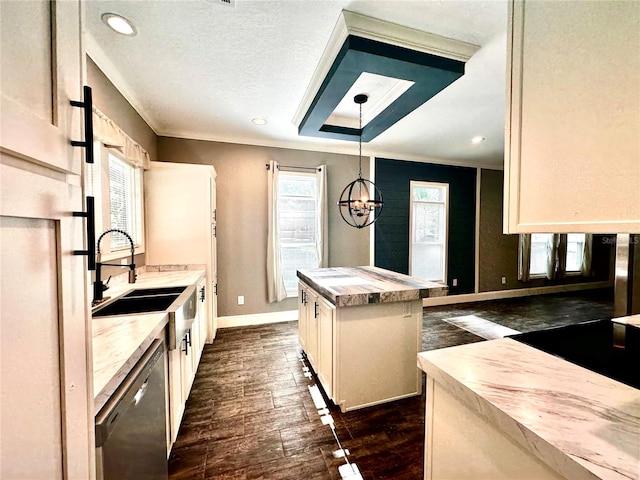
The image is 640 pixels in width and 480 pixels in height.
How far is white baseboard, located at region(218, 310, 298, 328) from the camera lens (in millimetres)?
3762

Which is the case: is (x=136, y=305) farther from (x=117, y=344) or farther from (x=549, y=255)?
(x=549, y=255)

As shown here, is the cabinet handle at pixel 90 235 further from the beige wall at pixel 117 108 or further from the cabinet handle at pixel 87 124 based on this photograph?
the beige wall at pixel 117 108

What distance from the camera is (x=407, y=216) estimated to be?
183 inches

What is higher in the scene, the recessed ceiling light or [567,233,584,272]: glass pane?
the recessed ceiling light

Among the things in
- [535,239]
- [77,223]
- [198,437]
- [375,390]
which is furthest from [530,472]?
[535,239]

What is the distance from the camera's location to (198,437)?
5.81 feet

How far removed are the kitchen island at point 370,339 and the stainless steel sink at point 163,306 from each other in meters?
1.00

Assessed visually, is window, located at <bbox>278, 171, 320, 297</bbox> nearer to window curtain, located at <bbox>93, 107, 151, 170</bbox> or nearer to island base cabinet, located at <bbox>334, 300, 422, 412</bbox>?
window curtain, located at <bbox>93, 107, 151, 170</bbox>

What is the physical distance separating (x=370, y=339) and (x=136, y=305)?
1769 millimetres

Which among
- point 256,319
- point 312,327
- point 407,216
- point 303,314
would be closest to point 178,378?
point 312,327

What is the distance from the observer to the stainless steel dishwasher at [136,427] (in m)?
0.76

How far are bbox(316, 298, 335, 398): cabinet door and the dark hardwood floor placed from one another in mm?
202

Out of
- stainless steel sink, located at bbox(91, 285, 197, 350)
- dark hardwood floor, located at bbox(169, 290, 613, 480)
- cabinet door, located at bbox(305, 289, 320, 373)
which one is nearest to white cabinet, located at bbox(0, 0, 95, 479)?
stainless steel sink, located at bbox(91, 285, 197, 350)

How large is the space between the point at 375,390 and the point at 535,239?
5.47m
